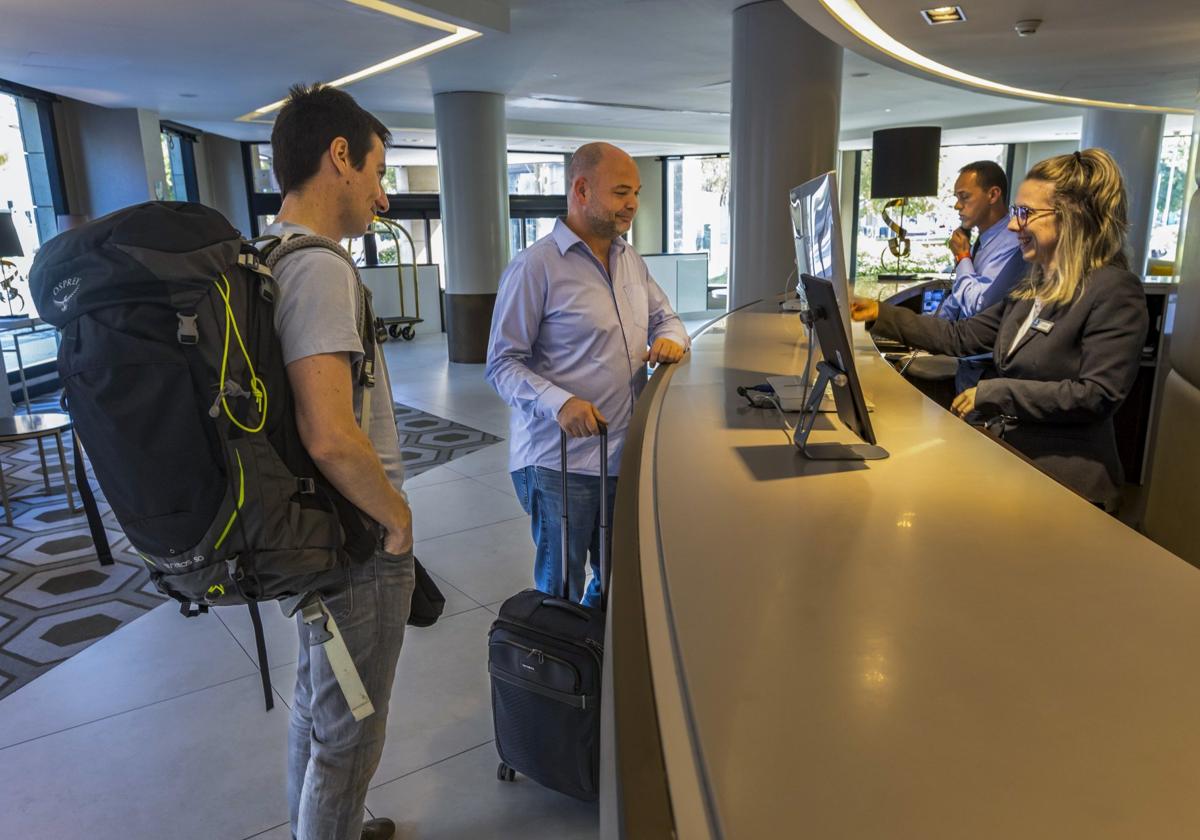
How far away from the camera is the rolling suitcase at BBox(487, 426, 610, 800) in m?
1.85

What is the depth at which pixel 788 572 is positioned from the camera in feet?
3.72

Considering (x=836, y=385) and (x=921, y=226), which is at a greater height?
(x=921, y=226)

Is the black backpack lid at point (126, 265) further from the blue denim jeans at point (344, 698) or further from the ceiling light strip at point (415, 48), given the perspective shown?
the ceiling light strip at point (415, 48)

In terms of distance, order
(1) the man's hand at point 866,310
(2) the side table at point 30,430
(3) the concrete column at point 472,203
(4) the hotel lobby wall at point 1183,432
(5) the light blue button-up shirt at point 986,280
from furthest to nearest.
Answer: (3) the concrete column at point 472,203 < (2) the side table at point 30,430 < (5) the light blue button-up shirt at point 986,280 < (1) the man's hand at point 866,310 < (4) the hotel lobby wall at point 1183,432

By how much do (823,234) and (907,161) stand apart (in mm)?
4403

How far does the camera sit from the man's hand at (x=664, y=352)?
261 centimetres

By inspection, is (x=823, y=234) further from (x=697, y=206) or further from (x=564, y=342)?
(x=697, y=206)

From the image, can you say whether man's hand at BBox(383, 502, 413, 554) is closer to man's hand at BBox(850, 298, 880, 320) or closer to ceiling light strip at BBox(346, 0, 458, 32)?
man's hand at BBox(850, 298, 880, 320)

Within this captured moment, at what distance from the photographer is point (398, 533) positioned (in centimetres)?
156

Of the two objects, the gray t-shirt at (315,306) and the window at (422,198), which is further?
the window at (422,198)

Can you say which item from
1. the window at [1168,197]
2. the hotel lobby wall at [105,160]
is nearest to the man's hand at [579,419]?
the hotel lobby wall at [105,160]

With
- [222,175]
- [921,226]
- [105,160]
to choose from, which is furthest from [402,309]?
[921,226]

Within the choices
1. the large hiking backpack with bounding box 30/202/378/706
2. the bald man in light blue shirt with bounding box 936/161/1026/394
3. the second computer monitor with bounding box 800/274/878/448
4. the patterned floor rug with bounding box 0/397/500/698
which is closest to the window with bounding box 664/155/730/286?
the bald man in light blue shirt with bounding box 936/161/1026/394

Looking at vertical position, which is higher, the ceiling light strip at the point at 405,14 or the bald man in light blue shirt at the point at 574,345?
the ceiling light strip at the point at 405,14
